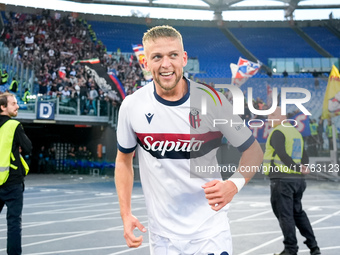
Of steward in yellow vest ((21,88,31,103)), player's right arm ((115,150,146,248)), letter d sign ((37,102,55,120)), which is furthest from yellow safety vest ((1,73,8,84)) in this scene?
player's right arm ((115,150,146,248))

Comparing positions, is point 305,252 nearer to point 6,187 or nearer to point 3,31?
point 6,187

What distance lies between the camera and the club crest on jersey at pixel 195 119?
2547 mm

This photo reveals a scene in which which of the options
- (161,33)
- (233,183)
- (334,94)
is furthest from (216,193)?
(334,94)

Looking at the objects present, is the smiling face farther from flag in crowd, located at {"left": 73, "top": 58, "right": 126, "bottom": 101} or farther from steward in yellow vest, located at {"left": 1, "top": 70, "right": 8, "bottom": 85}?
steward in yellow vest, located at {"left": 1, "top": 70, "right": 8, "bottom": 85}

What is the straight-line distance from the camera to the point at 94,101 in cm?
2070

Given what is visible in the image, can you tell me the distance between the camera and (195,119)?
100 inches

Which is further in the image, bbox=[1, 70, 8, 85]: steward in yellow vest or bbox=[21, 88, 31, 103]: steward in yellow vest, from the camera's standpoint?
bbox=[21, 88, 31, 103]: steward in yellow vest

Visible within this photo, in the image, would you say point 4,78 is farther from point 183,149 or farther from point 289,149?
point 183,149

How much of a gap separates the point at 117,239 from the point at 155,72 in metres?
4.41

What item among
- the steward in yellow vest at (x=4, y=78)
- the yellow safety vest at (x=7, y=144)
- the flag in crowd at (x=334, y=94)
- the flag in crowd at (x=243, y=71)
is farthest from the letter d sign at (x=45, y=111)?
the yellow safety vest at (x=7, y=144)

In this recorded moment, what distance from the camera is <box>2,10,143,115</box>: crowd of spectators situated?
67.5 ft

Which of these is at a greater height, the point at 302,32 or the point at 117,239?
the point at 302,32

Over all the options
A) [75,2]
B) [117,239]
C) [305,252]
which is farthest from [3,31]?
[305,252]

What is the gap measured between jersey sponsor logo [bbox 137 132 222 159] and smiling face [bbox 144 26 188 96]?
0.34 metres
